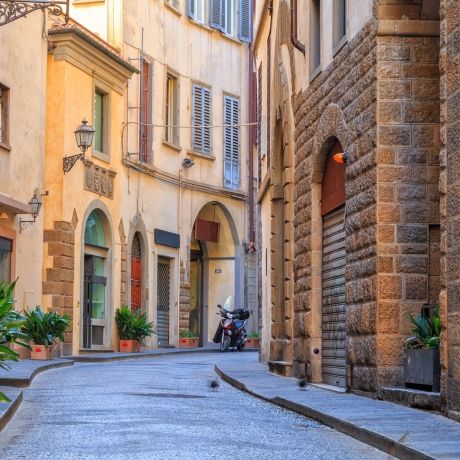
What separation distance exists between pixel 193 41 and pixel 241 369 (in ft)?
61.0

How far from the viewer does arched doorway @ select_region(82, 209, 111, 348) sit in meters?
30.3

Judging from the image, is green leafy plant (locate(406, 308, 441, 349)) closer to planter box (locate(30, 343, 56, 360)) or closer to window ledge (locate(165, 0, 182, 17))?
planter box (locate(30, 343, 56, 360))

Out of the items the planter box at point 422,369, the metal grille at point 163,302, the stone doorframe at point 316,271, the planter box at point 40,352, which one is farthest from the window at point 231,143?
the planter box at point 422,369

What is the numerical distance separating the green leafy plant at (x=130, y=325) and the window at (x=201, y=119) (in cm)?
758

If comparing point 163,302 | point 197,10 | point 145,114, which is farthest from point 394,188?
point 197,10

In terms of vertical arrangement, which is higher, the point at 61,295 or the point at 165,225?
the point at 165,225

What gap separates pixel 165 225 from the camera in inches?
1410

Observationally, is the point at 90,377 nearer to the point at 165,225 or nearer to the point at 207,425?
the point at 207,425

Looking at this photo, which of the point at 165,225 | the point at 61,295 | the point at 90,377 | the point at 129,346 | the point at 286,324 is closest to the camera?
the point at 90,377

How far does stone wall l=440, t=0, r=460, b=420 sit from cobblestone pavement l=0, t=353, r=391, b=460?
1171mm

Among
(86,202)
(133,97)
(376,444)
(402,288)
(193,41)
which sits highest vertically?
(193,41)

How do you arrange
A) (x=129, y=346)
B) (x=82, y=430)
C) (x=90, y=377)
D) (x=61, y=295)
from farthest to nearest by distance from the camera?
1. (x=129, y=346)
2. (x=61, y=295)
3. (x=90, y=377)
4. (x=82, y=430)

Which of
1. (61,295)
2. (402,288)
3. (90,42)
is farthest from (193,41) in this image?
(402,288)

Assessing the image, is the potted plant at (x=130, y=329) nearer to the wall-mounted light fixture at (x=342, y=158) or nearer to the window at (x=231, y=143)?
the window at (x=231, y=143)
